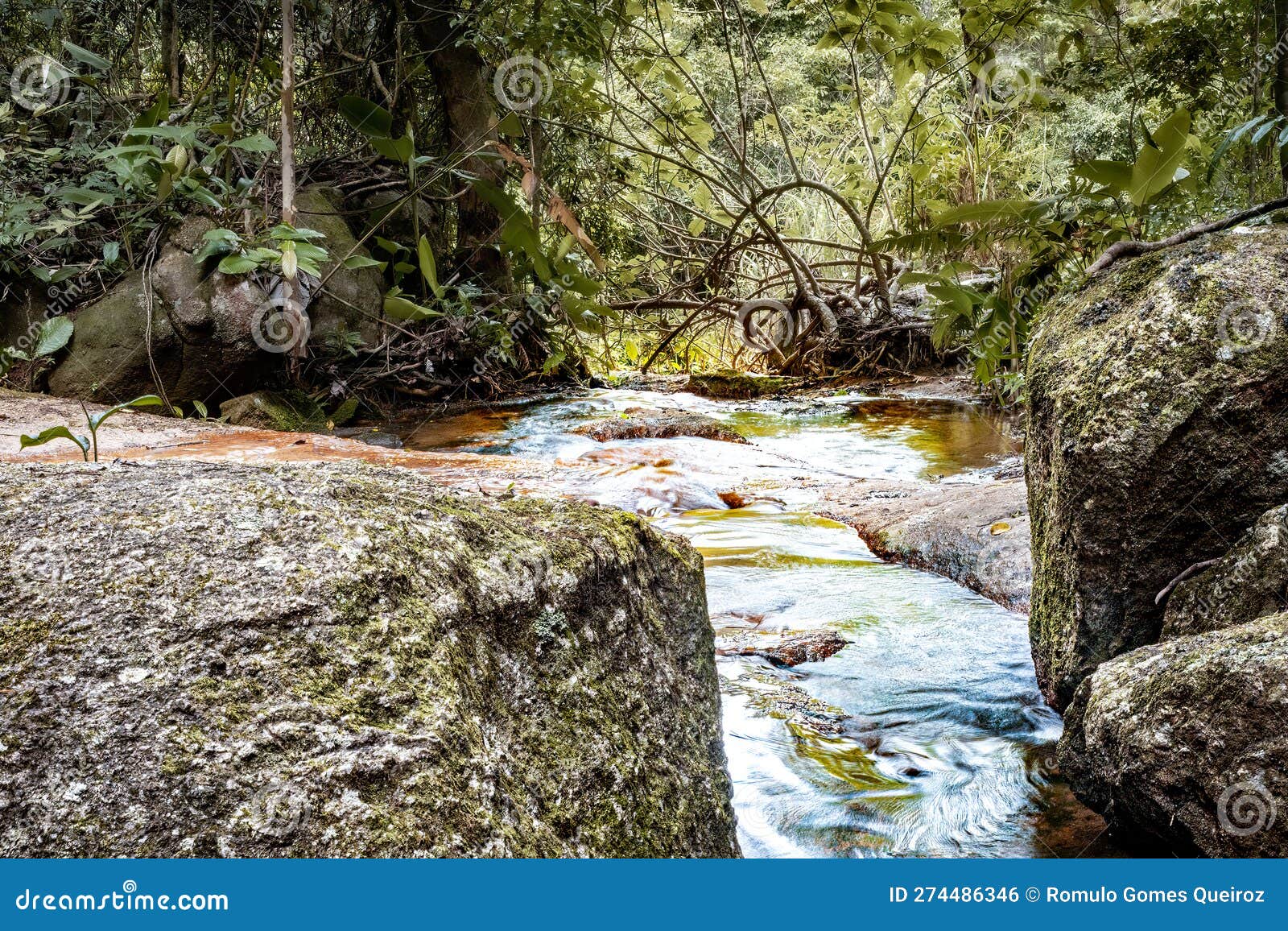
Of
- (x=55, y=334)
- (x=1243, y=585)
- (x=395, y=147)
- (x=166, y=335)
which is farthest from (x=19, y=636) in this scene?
(x=166, y=335)

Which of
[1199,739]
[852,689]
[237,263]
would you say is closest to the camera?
[1199,739]

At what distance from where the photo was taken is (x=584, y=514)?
63.8 inches

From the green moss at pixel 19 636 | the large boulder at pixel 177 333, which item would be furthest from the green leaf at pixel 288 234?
the green moss at pixel 19 636

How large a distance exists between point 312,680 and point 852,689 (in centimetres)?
189

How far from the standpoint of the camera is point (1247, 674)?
1.41 meters

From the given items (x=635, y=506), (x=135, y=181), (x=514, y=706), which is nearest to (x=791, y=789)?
(x=514, y=706)

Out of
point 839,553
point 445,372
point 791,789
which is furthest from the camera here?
point 445,372

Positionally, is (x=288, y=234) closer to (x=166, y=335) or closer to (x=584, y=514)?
(x=166, y=335)

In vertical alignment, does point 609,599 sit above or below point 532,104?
below

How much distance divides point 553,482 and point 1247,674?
3.30 m

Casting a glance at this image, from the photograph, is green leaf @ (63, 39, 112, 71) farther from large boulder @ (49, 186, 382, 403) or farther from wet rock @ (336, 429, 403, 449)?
wet rock @ (336, 429, 403, 449)

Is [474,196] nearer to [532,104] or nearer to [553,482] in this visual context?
[532,104]

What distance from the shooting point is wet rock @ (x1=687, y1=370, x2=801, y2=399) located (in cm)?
939

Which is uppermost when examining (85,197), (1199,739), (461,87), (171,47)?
(171,47)
